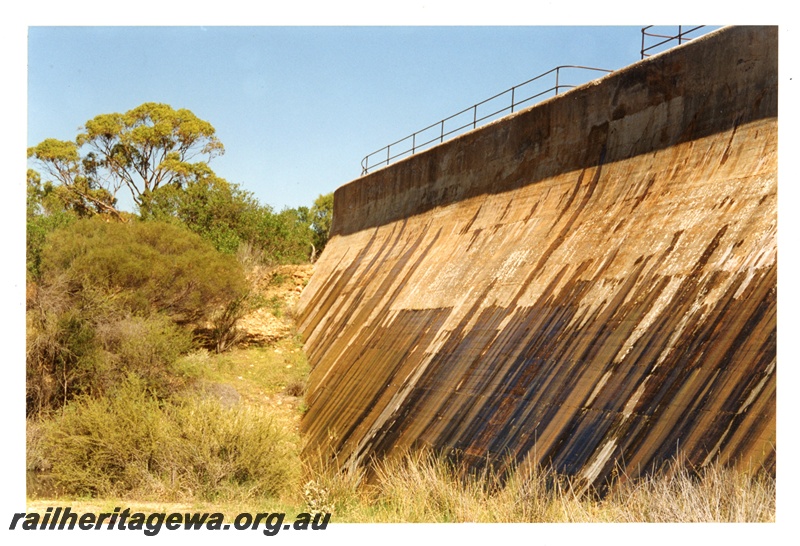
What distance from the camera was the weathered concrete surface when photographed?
29.0ft

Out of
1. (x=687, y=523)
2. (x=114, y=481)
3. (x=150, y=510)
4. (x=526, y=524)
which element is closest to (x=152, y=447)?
(x=114, y=481)

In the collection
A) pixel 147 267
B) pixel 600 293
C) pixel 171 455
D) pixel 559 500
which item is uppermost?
pixel 147 267

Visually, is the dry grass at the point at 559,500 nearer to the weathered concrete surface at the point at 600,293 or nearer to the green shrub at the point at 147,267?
the weathered concrete surface at the point at 600,293

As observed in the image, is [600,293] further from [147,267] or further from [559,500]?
[147,267]

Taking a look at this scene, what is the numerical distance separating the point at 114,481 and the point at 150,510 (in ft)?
13.2

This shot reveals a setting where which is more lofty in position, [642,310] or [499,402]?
[642,310]

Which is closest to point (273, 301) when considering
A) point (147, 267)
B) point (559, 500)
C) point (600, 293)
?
point (147, 267)

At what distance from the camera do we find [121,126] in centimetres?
3822

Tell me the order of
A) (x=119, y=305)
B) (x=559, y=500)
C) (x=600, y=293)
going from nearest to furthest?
(x=559, y=500)
(x=600, y=293)
(x=119, y=305)

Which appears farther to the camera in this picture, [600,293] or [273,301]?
[273,301]

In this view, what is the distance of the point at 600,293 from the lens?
1164cm

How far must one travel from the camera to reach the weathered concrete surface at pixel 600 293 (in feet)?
29.0

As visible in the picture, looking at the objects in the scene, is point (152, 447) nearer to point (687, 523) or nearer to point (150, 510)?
point (150, 510)

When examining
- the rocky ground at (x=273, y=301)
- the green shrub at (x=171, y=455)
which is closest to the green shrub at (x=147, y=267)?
the rocky ground at (x=273, y=301)
